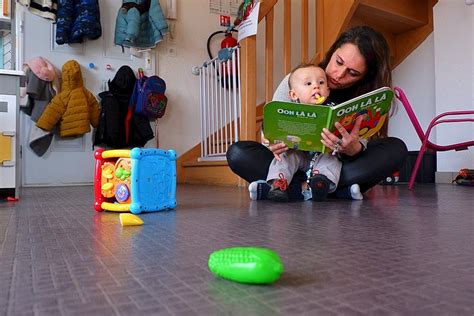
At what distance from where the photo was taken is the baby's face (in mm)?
1266

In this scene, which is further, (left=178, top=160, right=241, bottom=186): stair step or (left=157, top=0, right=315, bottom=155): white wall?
(left=157, top=0, right=315, bottom=155): white wall

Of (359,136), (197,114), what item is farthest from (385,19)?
(359,136)

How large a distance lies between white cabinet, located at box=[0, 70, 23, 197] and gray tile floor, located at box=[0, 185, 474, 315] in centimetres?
56

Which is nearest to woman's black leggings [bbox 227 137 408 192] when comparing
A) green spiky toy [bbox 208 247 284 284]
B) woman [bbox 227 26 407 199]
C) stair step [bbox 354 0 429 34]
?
woman [bbox 227 26 407 199]

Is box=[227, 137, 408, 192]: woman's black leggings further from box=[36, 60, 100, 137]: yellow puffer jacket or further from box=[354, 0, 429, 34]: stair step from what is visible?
box=[36, 60, 100, 137]: yellow puffer jacket

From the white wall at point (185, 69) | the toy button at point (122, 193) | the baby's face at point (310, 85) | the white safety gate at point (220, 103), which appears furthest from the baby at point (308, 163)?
the white wall at point (185, 69)

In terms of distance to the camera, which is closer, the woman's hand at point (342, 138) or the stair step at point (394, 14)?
the woman's hand at point (342, 138)

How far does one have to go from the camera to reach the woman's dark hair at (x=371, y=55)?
131 cm

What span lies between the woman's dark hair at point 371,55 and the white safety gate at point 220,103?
41.6 inches

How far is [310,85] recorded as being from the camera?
1.27 metres

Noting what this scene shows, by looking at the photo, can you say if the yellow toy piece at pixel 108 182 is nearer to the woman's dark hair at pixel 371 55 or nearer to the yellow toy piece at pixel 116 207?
the yellow toy piece at pixel 116 207

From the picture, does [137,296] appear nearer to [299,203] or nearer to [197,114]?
[299,203]

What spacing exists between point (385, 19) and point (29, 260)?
9.44ft

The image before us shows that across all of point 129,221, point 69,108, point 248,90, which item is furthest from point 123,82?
point 129,221
